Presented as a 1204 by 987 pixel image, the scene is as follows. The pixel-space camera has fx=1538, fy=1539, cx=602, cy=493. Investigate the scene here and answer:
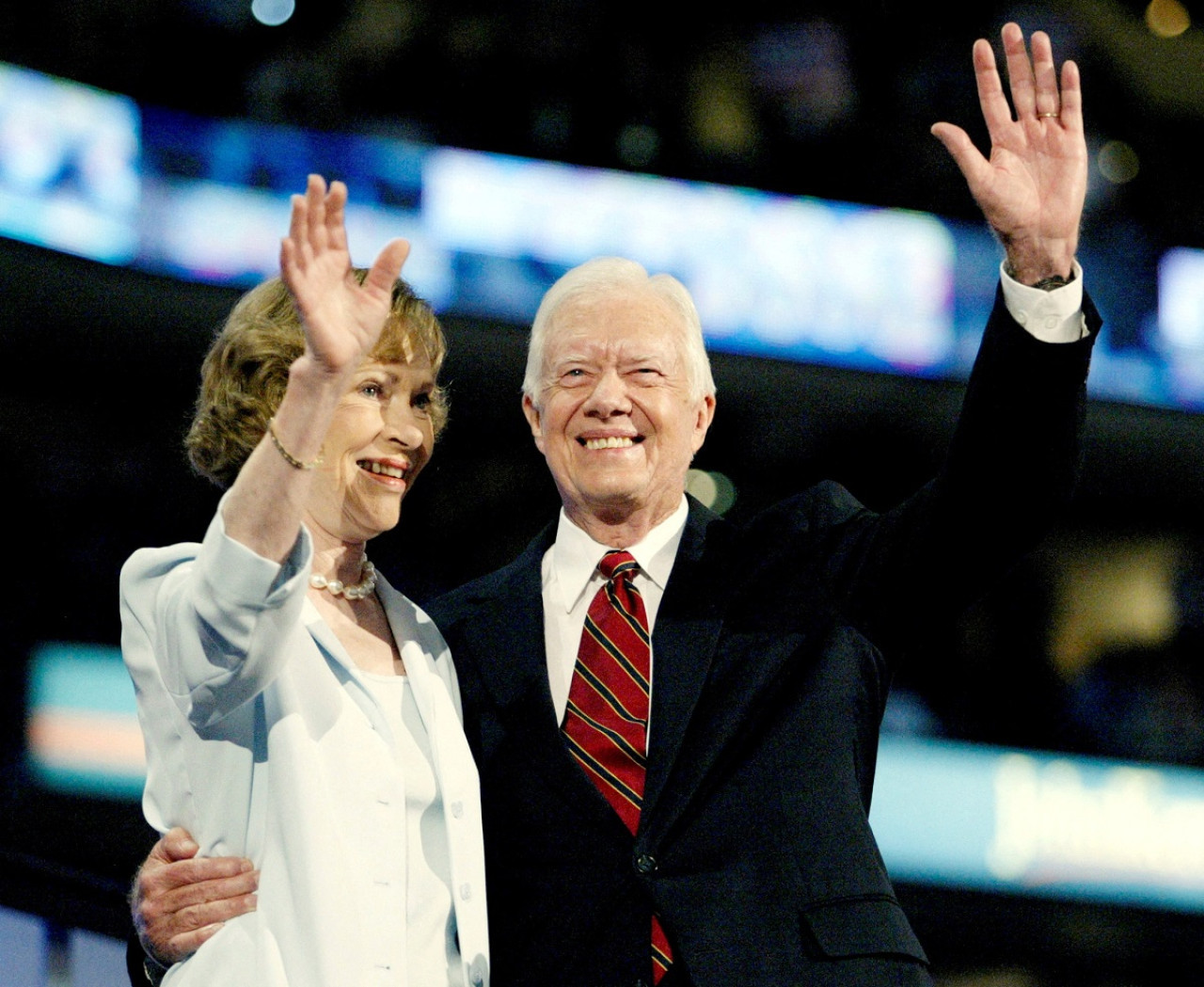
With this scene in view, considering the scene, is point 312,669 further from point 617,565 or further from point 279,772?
point 617,565

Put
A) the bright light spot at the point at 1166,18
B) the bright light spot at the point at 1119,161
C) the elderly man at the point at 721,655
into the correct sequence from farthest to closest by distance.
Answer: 1. the bright light spot at the point at 1119,161
2. the bright light spot at the point at 1166,18
3. the elderly man at the point at 721,655

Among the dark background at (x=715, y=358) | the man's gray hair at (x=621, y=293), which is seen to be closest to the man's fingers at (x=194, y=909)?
the man's gray hair at (x=621, y=293)

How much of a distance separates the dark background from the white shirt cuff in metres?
4.99

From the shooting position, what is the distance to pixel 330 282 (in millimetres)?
1690

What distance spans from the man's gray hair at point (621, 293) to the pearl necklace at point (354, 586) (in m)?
0.44

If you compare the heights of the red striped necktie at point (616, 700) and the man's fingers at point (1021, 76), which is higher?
the man's fingers at point (1021, 76)

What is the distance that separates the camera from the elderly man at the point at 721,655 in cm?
192

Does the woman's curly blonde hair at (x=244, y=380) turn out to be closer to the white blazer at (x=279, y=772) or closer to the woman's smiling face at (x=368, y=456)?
the woman's smiling face at (x=368, y=456)

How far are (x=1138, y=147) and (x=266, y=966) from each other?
7.64 meters

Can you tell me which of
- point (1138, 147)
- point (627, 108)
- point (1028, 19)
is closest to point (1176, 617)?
point (1138, 147)

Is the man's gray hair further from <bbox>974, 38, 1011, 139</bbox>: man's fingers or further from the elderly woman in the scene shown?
<bbox>974, 38, 1011, 139</bbox>: man's fingers

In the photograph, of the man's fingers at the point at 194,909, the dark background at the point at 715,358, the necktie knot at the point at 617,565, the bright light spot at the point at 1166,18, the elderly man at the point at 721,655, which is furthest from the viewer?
the bright light spot at the point at 1166,18

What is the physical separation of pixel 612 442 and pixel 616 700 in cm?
43

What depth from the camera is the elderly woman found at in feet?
5.44
